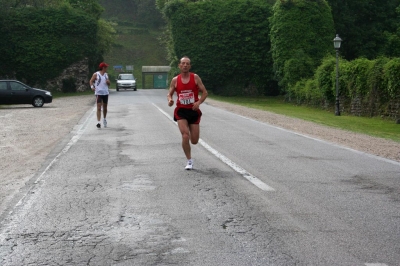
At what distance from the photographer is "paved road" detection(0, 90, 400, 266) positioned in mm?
5715

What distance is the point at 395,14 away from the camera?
55875mm

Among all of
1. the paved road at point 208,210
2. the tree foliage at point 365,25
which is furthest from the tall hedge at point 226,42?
the paved road at point 208,210

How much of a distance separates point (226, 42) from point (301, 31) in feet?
32.8

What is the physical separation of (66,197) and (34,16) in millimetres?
52663

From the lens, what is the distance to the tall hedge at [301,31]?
4831 cm

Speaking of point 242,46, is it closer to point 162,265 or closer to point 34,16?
point 34,16

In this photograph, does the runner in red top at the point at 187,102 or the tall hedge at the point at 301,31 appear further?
the tall hedge at the point at 301,31

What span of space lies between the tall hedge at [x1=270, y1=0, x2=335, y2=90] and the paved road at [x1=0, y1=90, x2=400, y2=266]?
35.5m

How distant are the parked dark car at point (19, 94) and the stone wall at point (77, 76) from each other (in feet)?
75.9

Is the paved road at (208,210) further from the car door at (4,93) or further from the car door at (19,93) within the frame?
the car door at (19,93)

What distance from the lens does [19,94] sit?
35.3m

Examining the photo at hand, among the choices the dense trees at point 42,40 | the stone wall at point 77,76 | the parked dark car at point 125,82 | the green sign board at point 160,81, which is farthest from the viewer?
the green sign board at point 160,81

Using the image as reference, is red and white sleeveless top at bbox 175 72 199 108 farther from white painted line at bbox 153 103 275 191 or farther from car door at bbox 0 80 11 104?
car door at bbox 0 80 11 104

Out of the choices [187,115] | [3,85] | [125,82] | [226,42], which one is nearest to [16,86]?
[3,85]
